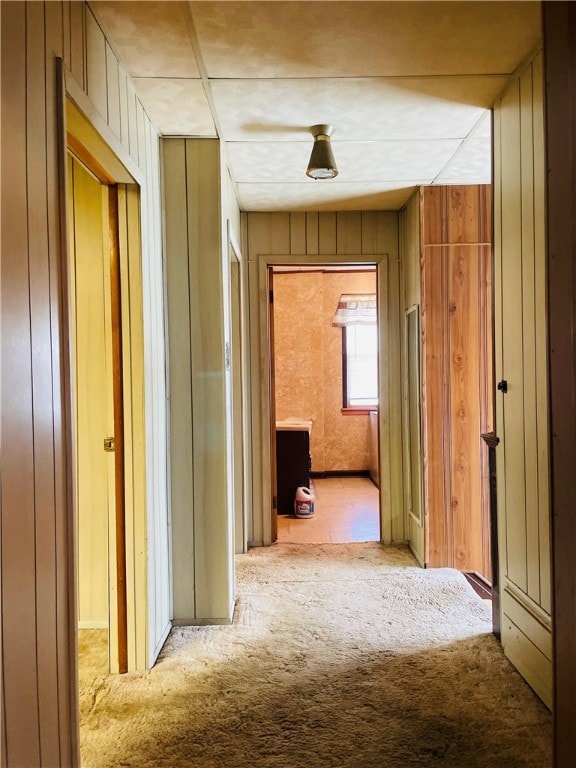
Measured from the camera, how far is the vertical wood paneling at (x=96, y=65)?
5.85 feet

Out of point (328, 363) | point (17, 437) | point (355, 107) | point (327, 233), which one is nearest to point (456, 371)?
point (327, 233)

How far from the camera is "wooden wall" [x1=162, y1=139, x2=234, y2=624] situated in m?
2.85

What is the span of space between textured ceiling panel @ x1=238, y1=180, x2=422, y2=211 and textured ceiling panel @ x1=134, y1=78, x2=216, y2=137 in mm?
983

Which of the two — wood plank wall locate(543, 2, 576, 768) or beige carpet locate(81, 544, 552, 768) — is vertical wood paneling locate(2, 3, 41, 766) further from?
wood plank wall locate(543, 2, 576, 768)

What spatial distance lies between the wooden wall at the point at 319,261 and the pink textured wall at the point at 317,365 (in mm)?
2907

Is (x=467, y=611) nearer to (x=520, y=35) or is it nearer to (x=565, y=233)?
(x=565, y=233)

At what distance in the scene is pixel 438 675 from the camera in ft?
7.73

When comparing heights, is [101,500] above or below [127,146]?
below

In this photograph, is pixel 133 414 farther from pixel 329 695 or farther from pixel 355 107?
pixel 355 107

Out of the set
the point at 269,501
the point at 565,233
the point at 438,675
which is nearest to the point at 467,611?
the point at 438,675

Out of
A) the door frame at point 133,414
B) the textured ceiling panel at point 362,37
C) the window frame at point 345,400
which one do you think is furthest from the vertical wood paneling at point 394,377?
the window frame at point 345,400

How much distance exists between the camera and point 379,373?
169 inches

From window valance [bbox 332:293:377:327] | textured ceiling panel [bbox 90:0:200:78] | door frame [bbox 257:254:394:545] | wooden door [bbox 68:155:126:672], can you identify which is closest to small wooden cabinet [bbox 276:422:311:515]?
door frame [bbox 257:254:394:545]

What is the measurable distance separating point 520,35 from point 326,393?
5.47 m
